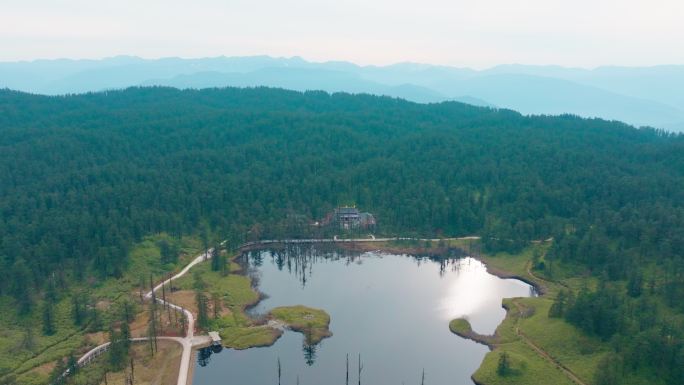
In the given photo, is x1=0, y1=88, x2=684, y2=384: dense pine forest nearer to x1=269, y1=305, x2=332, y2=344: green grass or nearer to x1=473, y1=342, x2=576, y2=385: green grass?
→ x1=473, y1=342, x2=576, y2=385: green grass

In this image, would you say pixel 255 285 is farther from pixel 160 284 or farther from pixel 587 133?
pixel 587 133

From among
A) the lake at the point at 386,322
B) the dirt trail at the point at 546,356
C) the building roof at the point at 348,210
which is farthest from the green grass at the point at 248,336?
the building roof at the point at 348,210

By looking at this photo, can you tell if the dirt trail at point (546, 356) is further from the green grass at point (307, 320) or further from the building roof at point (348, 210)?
the building roof at point (348, 210)

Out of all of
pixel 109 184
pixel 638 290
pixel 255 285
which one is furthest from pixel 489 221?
pixel 109 184

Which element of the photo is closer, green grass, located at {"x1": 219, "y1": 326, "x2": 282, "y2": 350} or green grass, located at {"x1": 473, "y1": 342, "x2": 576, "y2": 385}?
green grass, located at {"x1": 473, "y1": 342, "x2": 576, "y2": 385}

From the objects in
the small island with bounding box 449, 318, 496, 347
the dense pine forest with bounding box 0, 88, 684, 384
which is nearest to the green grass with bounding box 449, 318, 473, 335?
the small island with bounding box 449, 318, 496, 347
